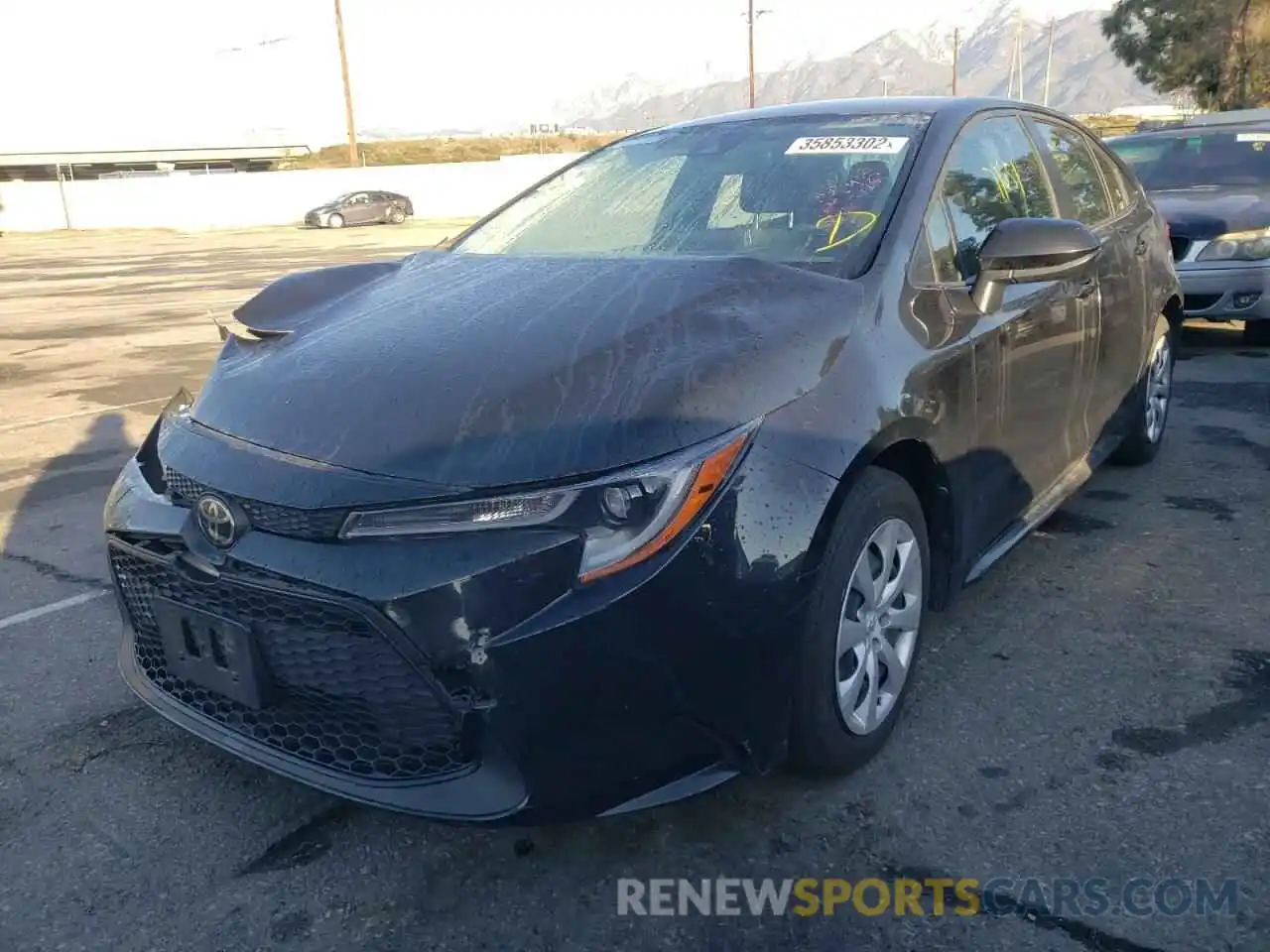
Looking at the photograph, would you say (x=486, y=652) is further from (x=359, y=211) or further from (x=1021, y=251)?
(x=359, y=211)

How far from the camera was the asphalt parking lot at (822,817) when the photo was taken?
2.24 meters

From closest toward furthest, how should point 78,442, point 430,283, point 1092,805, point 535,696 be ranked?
point 535,696 → point 1092,805 → point 430,283 → point 78,442

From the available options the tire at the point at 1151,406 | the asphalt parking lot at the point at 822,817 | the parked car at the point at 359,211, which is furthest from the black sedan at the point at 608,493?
the parked car at the point at 359,211

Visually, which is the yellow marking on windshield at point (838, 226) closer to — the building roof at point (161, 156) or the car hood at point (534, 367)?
the car hood at point (534, 367)

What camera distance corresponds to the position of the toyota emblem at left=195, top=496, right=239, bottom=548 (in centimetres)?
225

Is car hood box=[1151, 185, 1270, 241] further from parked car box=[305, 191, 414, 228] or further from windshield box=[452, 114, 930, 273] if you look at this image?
parked car box=[305, 191, 414, 228]

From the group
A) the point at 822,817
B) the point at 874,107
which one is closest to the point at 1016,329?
the point at 874,107

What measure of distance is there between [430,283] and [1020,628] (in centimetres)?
217

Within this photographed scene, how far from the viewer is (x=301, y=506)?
217cm

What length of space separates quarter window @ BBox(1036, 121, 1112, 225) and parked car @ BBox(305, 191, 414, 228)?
1403 inches

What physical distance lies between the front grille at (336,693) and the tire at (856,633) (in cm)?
79

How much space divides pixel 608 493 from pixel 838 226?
1.35 meters

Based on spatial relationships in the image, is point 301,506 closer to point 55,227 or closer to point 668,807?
point 668,807

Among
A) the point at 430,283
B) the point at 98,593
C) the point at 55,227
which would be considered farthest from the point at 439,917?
the point at 55,227
